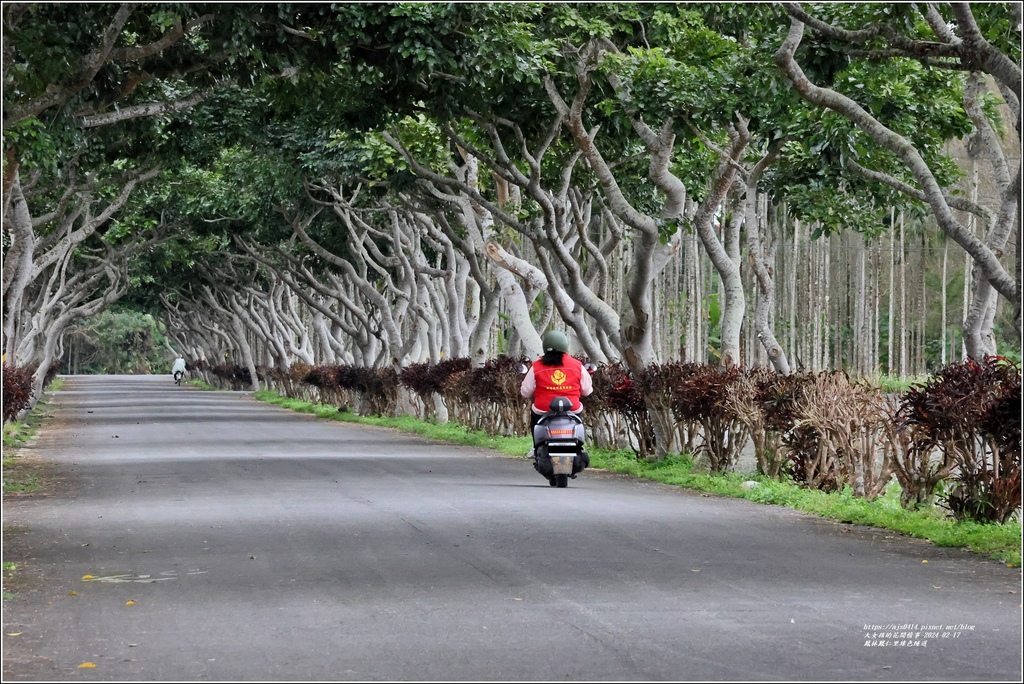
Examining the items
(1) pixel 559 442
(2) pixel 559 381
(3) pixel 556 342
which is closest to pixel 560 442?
(1) pixel 559 442

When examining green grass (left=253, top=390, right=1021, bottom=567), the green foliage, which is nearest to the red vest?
green grass (left=253, top=390, right=1021, bottom=567)

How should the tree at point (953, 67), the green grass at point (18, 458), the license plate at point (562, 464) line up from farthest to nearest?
the green grass at point (18, 458)
the license plate at point (562, 464)
the tree at point (953, 67)

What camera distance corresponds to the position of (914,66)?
1705cm

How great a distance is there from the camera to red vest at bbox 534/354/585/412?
15.8 meters

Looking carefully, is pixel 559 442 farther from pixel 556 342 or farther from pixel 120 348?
pixel 120 348

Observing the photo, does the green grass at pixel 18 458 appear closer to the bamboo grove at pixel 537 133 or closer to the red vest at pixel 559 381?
the bamboo grove at pixel 537 133

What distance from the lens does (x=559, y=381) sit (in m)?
15.8

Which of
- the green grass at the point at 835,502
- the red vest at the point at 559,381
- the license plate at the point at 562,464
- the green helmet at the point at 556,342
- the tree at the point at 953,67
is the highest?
the tree at the point at 953,67

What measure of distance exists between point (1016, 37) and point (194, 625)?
9019mm

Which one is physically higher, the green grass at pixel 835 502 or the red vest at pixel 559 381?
the red vest at pixel 559 381

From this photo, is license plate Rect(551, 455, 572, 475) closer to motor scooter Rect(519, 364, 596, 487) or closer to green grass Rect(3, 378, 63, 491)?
motor scooter Rect(519, 364, 596, 487)

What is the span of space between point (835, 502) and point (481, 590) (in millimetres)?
6071

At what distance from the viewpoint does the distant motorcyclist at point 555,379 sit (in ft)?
51.9

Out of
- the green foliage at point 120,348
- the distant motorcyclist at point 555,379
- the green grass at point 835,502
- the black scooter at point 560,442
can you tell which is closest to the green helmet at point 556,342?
the distant motorcyclist at point 555,379
